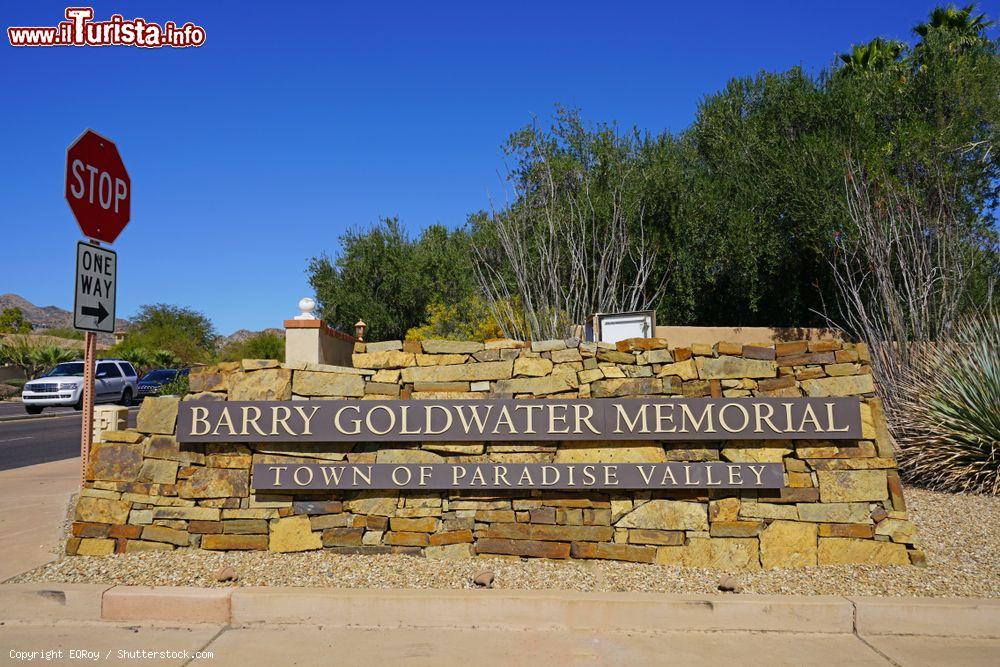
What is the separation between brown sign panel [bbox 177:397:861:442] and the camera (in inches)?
215

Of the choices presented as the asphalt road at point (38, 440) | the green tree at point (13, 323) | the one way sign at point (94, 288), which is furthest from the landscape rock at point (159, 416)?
the green tree at point (13, 323)

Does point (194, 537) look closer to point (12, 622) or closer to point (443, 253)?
point (12, 622)

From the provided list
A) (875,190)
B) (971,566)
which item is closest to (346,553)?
(971,566)

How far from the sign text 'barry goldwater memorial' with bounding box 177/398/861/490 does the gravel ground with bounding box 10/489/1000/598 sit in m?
0.58

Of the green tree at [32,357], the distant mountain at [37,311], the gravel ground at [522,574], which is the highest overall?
the distant mountain at [37,311]

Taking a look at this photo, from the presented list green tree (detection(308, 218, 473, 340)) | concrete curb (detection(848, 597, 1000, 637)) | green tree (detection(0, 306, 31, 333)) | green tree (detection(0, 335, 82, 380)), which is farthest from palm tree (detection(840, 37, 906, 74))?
green tree (detection(0, 306, 31, 333))

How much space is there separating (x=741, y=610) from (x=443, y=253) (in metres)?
20.3

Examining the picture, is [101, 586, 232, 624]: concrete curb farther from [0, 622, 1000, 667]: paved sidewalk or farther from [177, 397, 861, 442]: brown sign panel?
[177, 397, 861, 442]: brown sign panel

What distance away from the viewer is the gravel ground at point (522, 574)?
16.3 feet

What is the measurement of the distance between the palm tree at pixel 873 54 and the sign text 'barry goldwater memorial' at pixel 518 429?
1601 centimetres

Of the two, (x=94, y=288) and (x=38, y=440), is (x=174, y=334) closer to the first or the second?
(x=38, y=440)

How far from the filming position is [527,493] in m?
5.61

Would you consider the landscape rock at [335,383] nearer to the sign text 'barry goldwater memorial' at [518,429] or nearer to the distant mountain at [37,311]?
the sign text 'barry goldwater memorial' at [518,429]

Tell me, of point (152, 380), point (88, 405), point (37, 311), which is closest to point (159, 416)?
point (88, 405)
